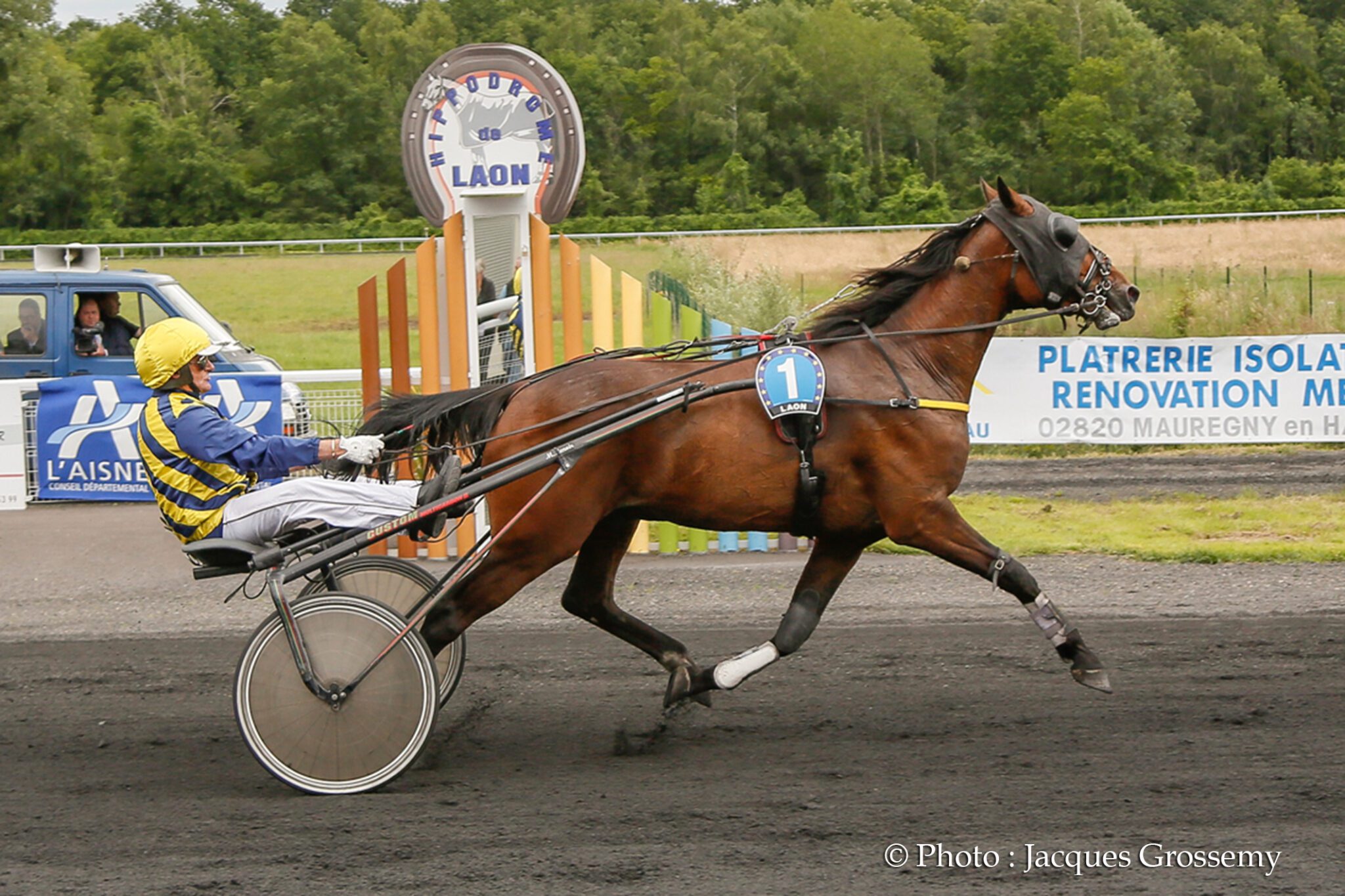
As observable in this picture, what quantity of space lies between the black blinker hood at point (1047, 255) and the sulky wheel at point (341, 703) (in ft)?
8.60

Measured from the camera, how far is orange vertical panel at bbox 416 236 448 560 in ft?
27.9

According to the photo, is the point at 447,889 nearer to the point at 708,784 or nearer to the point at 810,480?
the point at 708,784

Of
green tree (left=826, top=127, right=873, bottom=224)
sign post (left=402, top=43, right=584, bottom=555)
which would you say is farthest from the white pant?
green tree (left=826, top=127, right=873, bottom=224)

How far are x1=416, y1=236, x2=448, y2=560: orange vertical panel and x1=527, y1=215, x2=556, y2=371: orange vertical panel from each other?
2.05 feet

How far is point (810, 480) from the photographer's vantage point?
4980mm

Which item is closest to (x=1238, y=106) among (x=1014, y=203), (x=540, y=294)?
(x=540, y=294)

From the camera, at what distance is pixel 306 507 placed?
4.87m

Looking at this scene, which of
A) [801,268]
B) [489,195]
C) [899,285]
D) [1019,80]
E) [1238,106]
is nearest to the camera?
[899,285]

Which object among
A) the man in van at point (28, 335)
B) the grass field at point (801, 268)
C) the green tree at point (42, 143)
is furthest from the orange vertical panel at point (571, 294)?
the green tree at point (42, 143)

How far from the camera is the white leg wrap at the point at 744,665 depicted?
510 cm

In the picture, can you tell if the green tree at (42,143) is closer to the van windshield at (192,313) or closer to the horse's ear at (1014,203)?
the van windshield at (192,313)

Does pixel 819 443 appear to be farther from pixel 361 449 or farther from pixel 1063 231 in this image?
pixel 361 449

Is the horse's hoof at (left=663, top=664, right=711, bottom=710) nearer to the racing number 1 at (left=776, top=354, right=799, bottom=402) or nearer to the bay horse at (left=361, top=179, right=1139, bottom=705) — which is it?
the bay horse at (left=361, top=179, right=1139, bottom=705)

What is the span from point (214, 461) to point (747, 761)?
2.05 m
